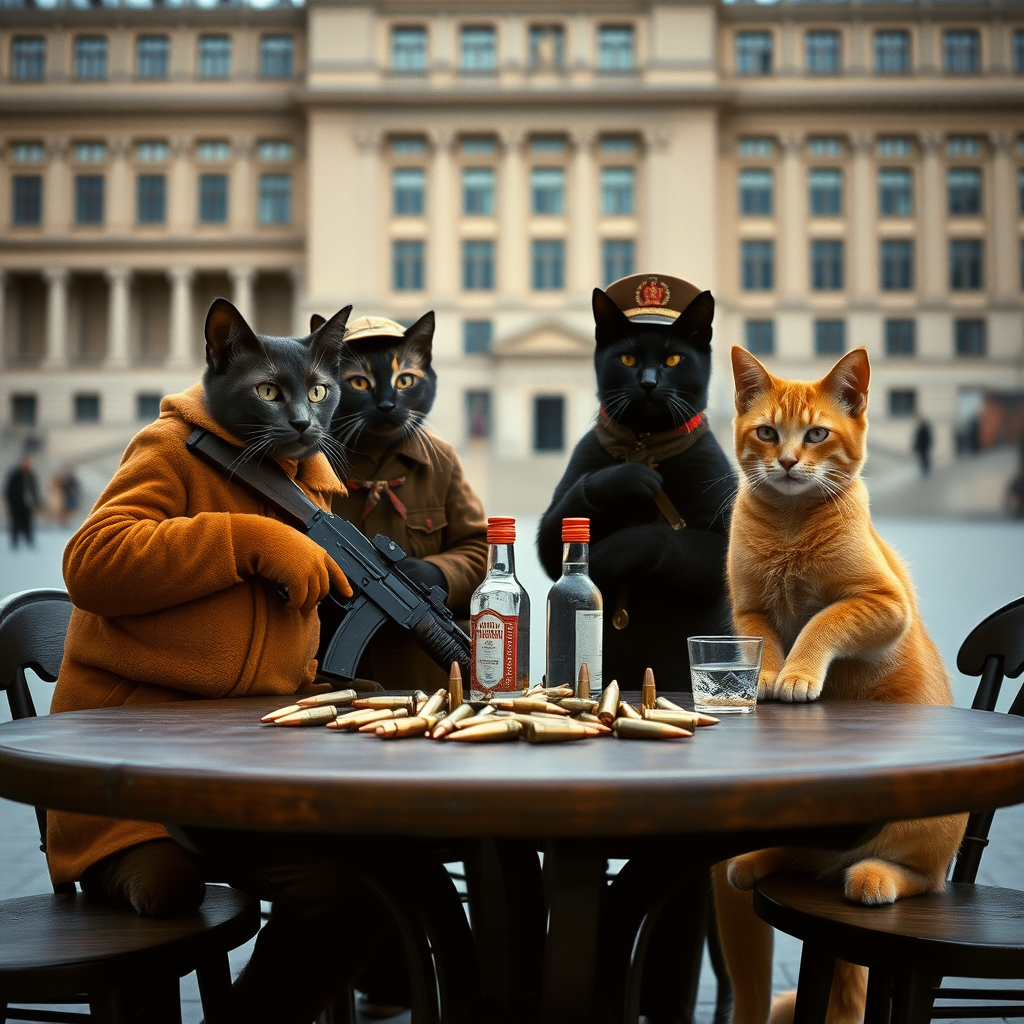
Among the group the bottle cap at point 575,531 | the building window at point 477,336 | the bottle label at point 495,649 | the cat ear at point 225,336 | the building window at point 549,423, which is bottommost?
the bottle label at point 495,649

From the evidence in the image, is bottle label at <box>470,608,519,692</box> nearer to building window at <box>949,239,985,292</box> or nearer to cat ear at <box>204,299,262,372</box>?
cat ear at <box>204,299,262,372</box>

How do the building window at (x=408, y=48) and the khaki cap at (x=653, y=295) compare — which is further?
the building window at (x=408, y=48)

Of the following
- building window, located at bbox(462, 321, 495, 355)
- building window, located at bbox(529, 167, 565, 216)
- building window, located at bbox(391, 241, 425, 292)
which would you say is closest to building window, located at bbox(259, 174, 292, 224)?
building window, located at bbox(391, 241, 425, 292)

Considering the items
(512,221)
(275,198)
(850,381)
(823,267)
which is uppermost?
(275,198)

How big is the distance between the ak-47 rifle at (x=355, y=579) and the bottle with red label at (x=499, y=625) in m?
0.37

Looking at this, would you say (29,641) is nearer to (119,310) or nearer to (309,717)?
(309,717)

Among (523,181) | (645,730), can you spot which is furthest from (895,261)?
(645,730)

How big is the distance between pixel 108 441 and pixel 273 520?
33807 millimetres

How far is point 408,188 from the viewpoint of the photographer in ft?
119

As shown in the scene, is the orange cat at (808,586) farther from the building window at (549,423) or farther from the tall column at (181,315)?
the tall column at (181,315)

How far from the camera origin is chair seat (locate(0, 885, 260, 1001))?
1495 millimetres

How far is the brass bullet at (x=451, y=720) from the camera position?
58.2 inches

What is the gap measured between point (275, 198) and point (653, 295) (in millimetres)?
38058

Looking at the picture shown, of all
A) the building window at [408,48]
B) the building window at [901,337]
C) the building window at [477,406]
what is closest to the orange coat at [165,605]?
the building window at [477,406]
